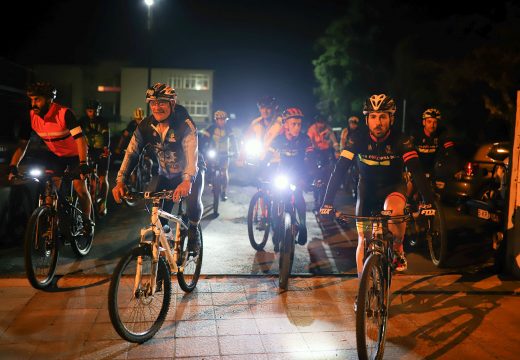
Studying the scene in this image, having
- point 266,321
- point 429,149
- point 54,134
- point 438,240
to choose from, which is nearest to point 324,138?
point 429,149

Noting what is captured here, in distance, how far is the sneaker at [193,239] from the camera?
5.66m

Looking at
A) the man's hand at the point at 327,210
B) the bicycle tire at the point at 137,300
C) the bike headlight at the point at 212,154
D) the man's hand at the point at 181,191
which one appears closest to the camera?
the bicycle tire at the point at 137,300

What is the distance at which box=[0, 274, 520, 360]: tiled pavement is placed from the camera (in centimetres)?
434

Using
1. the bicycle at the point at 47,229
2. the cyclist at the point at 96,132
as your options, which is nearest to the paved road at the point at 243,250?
the bicycle at the point at 47,229

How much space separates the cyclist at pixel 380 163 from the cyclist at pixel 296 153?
189cm

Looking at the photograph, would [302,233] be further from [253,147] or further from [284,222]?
[253,147]

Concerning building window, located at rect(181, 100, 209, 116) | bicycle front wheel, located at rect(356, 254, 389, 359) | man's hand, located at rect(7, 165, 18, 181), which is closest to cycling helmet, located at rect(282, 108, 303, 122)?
bicycle front wheel, located at rect(356, 254, 389, 359)

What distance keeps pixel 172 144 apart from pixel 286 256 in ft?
5.88

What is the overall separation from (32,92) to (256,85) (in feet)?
189

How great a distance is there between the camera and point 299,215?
6.93 metres

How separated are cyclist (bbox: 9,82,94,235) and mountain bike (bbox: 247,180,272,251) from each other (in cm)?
239

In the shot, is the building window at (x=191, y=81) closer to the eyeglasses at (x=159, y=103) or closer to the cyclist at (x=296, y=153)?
the cyclist at (x=296, y=153)

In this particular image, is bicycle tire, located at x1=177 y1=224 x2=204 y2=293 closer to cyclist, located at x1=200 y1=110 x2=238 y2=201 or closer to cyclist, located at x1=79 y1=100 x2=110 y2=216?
cyclist, located at x1=79 y1=100 x2=110 y2=216

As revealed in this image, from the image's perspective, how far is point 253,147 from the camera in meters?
8.19
